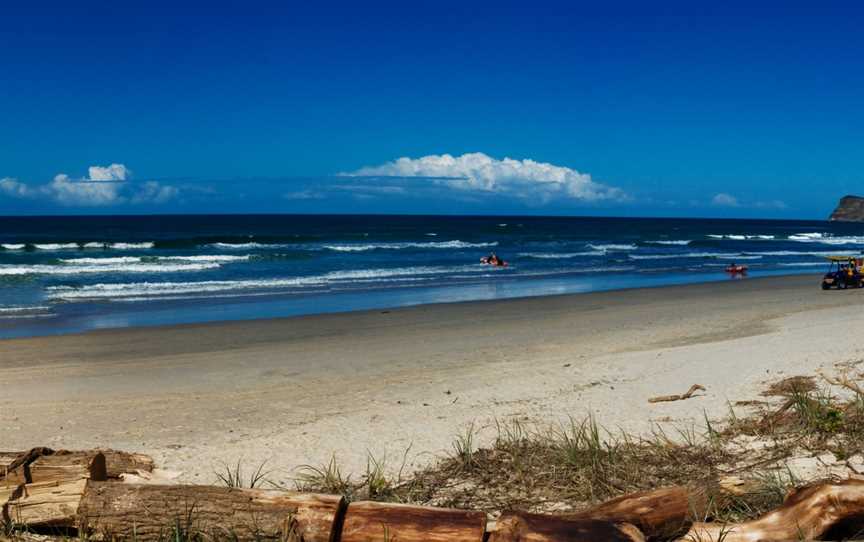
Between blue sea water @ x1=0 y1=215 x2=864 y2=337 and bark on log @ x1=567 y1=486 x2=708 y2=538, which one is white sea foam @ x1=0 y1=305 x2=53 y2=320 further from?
bark on log @ x1=567 y1=486 x2=708 y2=538

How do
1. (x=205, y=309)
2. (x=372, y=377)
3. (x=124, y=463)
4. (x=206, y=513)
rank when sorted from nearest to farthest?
1. (x=206, y=513)
2. (x=124, y=463)
3. (x=372, y=377)
4. (x=205, y=309)

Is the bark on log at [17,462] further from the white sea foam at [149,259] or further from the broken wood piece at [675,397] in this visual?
the white sea foam at [149,259]

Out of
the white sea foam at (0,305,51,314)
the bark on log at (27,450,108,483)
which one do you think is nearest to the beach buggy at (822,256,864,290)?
the white sea foam at (0,305,51,314)

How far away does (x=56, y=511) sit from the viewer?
12.9 feet

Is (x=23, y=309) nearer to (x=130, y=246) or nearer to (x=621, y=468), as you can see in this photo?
(x=621, y=468)

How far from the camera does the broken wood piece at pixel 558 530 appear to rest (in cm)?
336

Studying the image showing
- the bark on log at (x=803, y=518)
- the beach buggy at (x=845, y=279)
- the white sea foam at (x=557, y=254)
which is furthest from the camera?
the white sea foam at (x=557, y=254)

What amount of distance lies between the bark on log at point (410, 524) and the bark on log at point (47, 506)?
1442 millimetres

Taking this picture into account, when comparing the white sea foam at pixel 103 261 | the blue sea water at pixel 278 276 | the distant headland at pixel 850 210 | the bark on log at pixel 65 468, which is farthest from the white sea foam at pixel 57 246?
the distant headland at pixel 850 210

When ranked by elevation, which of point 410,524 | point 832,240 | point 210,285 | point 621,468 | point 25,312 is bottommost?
point 25,312

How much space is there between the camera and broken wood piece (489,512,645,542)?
336 cm

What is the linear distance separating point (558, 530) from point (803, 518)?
4.20 ft

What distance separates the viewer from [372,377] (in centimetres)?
955

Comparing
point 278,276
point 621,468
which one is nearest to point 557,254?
point 278,276
